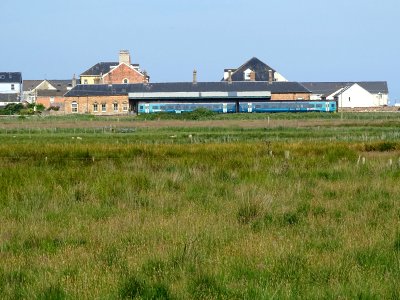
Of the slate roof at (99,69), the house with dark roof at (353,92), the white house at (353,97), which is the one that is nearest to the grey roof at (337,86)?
the house with dark roof at (353,92)

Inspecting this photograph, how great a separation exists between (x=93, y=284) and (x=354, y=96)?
98035 mm

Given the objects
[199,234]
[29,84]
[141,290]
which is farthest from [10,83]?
[141,290]

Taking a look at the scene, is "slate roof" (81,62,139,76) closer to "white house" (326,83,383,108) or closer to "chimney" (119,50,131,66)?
"chimney" (119,50,131,66)

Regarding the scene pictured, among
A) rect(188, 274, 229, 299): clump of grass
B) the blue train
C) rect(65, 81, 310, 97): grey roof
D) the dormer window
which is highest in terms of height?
the dormer window

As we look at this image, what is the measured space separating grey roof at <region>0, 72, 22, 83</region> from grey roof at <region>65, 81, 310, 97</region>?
37.2 meters

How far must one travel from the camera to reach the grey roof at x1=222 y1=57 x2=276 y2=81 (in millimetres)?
98812

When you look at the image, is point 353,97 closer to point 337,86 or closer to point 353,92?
point 353,92

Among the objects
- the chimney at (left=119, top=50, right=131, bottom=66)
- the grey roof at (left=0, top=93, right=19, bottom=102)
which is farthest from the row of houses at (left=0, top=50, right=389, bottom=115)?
the grey roof at (left=0, top=93, right=19, bottom=102)

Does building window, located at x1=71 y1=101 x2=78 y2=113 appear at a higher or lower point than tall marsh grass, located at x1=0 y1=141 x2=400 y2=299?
higher

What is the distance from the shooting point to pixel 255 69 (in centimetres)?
9925

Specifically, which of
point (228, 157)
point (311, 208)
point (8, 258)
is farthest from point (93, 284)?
point (228, 157)

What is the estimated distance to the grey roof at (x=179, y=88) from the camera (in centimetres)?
8319

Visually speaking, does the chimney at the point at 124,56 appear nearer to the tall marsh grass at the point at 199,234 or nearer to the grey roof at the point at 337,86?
the grey roof at the point at 337,86

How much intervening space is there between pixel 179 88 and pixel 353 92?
1203 inches
